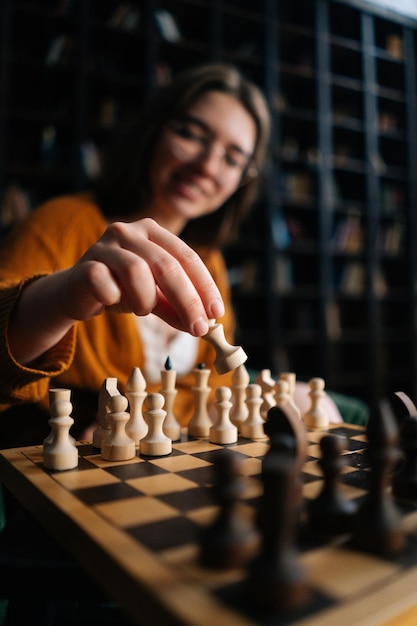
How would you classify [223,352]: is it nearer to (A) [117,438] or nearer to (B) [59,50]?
(A) [117,438]

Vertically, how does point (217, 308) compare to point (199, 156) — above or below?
below

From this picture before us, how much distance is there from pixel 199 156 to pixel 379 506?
1366 millimetres

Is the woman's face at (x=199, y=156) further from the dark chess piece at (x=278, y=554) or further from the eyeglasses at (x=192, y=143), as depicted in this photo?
the dark chess piece at (x=278, y=554)

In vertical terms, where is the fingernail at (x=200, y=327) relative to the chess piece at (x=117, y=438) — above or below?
above

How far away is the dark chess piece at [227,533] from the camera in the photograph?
446mm

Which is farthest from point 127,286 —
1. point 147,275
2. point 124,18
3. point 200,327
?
point 124,18

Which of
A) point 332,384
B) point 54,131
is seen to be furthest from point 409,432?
point 332,384

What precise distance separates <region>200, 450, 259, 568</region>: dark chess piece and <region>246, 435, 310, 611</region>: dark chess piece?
4 centimetres

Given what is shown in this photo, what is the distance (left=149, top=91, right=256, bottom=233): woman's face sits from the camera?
166 cm

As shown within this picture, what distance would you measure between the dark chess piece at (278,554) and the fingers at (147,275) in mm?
363

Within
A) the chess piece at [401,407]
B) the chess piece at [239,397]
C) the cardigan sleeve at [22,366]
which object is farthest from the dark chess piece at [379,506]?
the cardigan sleeve at [22,366]

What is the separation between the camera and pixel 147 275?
2.42 feet

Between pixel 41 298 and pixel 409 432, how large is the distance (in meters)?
0.64

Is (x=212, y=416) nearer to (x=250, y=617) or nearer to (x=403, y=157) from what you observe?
(x=250, y=617)
